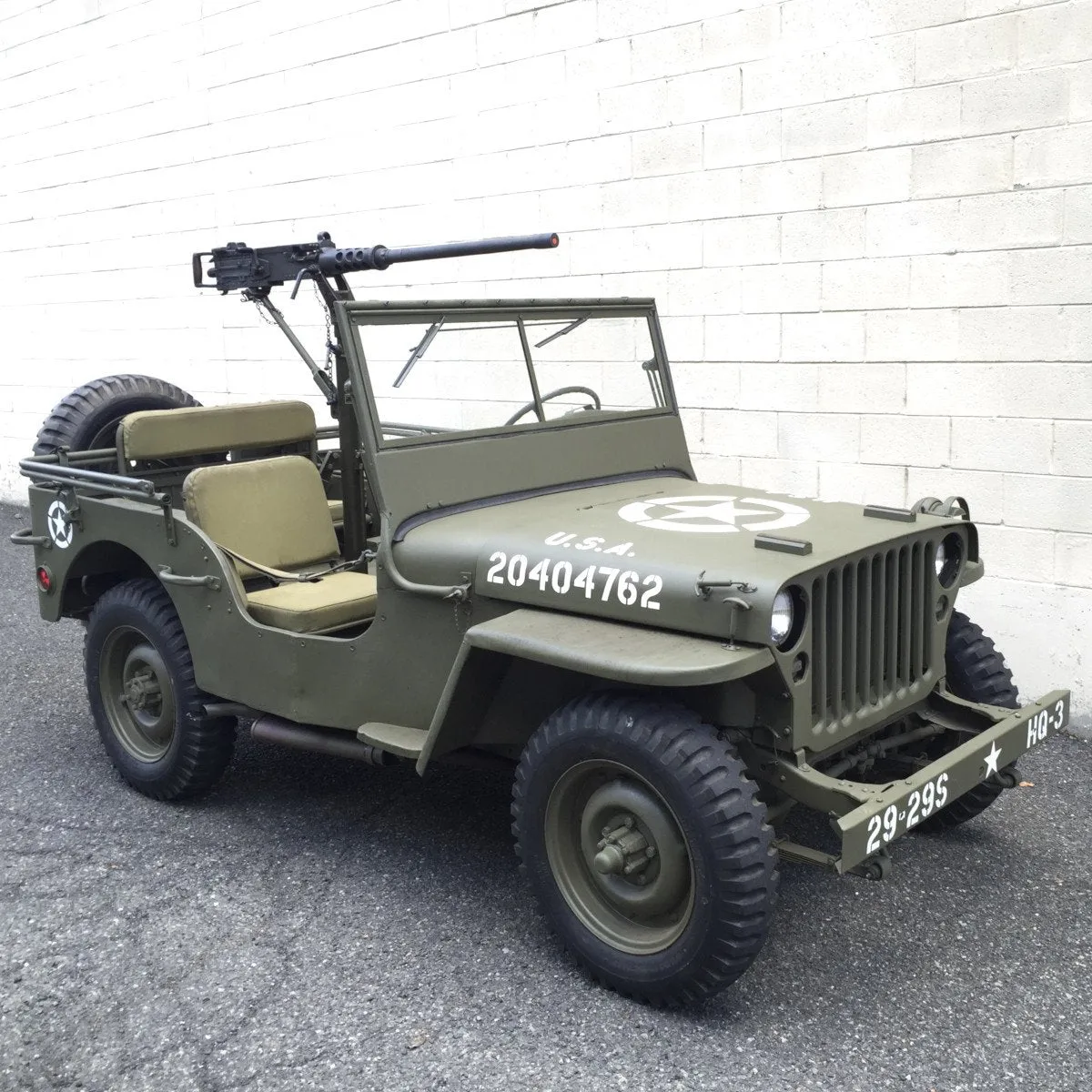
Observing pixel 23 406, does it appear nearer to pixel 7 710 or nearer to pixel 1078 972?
pixel 7 710

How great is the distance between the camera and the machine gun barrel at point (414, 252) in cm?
402

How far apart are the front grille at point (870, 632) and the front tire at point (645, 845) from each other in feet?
1.12

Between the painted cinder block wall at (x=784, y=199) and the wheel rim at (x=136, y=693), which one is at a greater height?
the painted cinder block wall at (x=784, y=199)

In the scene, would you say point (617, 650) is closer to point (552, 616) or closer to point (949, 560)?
point (552, 616)

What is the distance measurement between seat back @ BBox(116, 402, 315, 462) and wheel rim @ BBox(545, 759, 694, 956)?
234 centimetres

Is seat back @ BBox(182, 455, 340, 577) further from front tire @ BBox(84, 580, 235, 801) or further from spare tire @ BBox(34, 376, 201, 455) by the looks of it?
spare tire @ BBox(34, 376, 201, 455)

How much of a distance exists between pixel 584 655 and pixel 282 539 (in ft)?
6.39

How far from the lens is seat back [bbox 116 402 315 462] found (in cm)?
452

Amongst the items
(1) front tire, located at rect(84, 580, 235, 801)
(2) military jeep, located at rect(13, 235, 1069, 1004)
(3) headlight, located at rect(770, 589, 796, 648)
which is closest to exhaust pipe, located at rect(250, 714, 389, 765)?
(2) military jeep, located at rect(13, 235, 1069, 1004)

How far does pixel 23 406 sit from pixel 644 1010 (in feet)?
31.2

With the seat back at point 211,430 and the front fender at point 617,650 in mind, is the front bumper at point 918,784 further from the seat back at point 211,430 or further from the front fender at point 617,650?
the seat back at point 211,430

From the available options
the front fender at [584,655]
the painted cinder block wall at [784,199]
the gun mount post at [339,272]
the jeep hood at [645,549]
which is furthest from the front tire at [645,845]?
the painted cinder block wall at [784,199]

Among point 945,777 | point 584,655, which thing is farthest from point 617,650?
point 945,777

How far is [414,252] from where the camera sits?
4.27 metres
